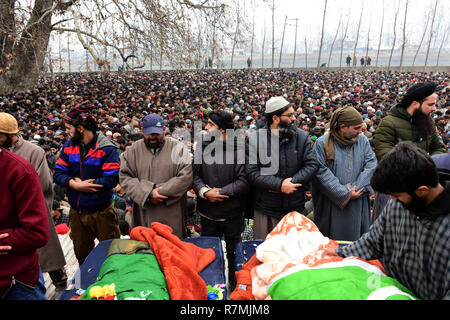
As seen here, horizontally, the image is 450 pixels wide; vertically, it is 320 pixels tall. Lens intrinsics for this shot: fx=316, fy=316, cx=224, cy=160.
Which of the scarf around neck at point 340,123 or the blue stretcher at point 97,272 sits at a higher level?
the scarf around neck at point 340,123

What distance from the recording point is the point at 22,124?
9.01m

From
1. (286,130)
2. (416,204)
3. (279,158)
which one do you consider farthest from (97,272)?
(416,204)

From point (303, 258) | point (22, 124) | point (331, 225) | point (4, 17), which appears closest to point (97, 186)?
point (303, 258)

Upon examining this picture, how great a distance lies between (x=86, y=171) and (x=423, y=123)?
314cm

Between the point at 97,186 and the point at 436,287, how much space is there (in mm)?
2693

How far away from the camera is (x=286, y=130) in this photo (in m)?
2.91

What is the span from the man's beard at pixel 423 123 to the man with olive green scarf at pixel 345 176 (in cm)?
44

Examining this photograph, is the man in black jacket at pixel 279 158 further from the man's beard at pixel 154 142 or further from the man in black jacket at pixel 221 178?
the man's beard at pixel 154 142

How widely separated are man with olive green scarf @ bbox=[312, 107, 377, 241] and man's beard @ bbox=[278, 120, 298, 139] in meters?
0.35

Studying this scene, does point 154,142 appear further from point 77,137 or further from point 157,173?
point 77,137

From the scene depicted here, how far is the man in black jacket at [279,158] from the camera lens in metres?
2.92

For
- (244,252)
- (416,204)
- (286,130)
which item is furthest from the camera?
(286,130)

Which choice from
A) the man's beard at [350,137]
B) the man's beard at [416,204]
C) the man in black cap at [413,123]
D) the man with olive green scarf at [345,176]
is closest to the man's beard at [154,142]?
the man with olive green scarf at [345,176]
